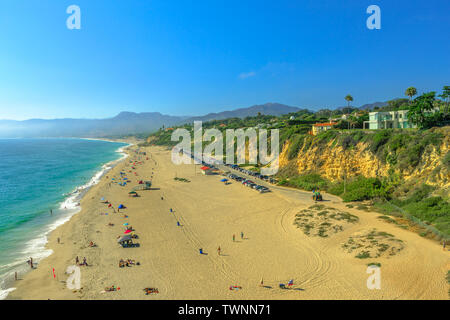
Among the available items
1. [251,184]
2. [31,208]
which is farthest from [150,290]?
[31,208]

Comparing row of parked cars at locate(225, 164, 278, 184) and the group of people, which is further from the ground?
row of parked cars at locate(225, 164, 278, 184)

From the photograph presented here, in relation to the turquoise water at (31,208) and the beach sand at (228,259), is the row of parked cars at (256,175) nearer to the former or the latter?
the beach sand at (228,259)

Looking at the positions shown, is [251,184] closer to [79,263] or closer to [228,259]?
[228,259]

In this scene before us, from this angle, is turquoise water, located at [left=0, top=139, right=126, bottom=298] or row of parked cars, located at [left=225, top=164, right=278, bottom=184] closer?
turquoise water, located at [left=0, top=139, right=126, bottom=298]

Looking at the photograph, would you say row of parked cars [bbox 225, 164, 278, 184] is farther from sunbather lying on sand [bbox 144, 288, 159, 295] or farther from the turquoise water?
the turquoise water

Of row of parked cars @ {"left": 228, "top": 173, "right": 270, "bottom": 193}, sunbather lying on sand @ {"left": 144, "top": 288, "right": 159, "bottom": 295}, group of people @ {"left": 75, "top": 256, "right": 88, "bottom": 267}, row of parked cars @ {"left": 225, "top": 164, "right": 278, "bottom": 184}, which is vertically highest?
row of parked cars @ {"left": 225, "top": 164, "right": 278, "bottom": 184}

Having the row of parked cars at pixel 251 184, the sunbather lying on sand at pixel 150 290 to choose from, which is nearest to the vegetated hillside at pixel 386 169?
the row of parked cars at pixel 251 184
